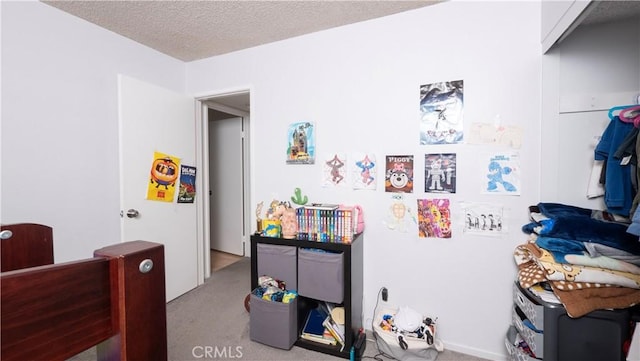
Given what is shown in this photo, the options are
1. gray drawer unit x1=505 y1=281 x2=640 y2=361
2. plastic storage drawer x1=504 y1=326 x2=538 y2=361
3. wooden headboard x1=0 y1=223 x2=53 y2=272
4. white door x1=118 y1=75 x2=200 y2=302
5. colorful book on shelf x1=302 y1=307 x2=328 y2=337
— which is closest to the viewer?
wooden headboard x1=0 y1=223 x2=53 y2=272

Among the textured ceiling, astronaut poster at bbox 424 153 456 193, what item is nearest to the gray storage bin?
astronaut poster at bbox 424 153 456 193

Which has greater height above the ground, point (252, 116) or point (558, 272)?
point (252, 116)

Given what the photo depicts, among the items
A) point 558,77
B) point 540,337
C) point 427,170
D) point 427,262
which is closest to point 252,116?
point 427,170

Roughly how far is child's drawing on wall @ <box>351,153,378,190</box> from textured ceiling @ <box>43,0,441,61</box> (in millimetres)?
984

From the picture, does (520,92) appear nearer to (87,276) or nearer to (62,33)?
(87,276)

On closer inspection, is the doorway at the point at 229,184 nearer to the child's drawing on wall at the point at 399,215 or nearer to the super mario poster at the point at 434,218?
the child's drawing on wall at the point at 399,215

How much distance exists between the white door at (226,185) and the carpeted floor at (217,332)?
107 centimetres

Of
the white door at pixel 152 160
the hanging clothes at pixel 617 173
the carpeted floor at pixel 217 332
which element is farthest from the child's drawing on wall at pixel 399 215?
the white door at pixel 152 160

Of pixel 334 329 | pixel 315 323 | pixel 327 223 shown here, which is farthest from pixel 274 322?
pixel 327 223

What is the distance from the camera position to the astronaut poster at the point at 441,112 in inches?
68.2

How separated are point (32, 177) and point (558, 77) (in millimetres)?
3226

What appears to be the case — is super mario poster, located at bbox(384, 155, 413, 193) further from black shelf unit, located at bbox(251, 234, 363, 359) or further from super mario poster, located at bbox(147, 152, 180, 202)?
super mario poster, located at bbox(147, 152, 180, 202)

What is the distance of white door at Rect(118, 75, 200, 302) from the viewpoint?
2.12 meters

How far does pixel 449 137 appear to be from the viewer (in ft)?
5.77
